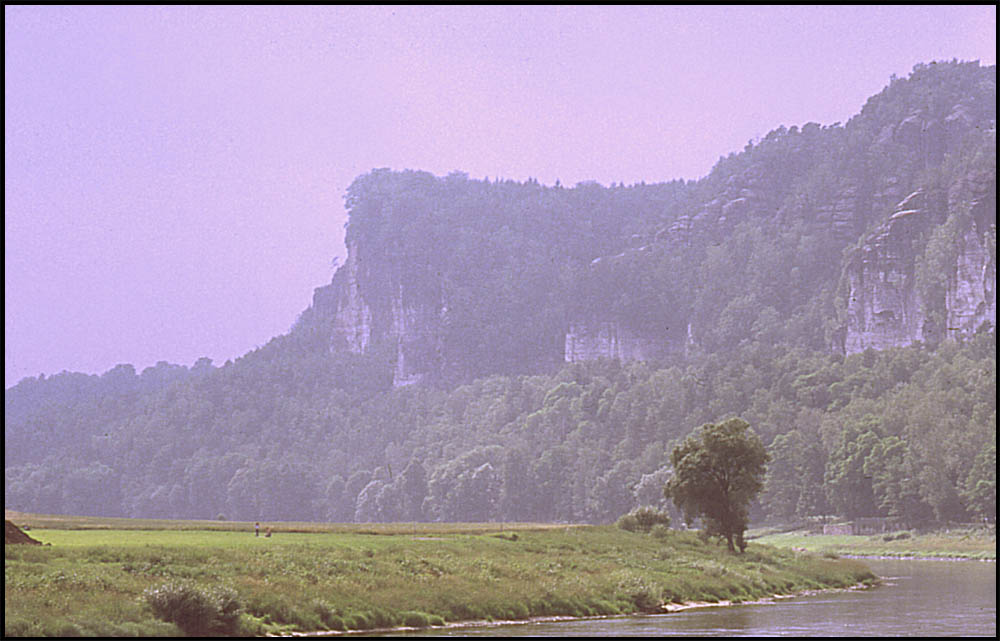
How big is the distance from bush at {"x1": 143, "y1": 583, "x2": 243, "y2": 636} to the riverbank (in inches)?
3273

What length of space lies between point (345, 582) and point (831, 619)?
19.9 m

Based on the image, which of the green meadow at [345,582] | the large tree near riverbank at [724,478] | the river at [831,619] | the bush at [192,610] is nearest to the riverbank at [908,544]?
the large tree near riverbank at [724,478]

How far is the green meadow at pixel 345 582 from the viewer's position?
141ft

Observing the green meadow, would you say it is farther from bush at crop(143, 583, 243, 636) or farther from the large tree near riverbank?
the large tree near riverbank

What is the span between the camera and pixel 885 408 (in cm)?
17875

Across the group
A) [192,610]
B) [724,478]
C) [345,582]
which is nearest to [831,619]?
[345,582]

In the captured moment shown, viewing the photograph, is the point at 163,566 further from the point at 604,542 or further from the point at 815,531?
the point at 815,531

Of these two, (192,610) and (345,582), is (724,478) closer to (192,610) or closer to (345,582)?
(345,582)

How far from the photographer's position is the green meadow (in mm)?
43062

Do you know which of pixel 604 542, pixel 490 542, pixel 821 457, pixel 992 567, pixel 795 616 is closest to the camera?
pixel 795 616

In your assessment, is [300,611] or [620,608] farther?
[620,608]

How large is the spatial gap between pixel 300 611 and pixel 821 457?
13516 cm

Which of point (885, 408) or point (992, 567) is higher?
point (885, 408)

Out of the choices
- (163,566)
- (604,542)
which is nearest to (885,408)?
(604,542)
